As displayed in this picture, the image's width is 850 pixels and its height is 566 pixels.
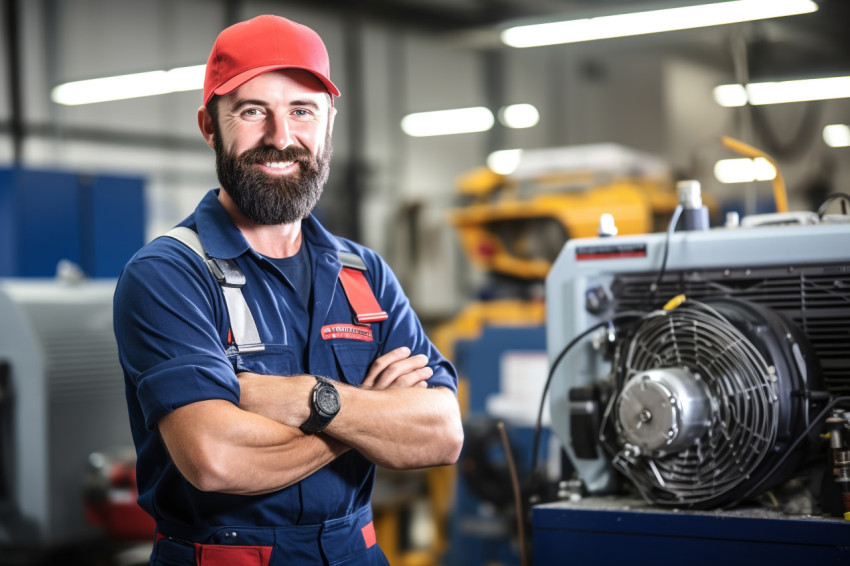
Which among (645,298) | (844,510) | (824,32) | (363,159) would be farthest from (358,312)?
(363,159)

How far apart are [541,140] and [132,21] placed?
4340 millimetres

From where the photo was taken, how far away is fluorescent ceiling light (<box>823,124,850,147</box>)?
7.98m

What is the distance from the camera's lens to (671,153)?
9312 mm

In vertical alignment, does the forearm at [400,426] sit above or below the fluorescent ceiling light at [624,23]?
below

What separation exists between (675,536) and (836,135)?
7.04 m

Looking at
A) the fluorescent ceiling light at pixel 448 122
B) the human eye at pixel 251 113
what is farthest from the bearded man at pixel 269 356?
the fluorescent ceiling light at pixel 448 122

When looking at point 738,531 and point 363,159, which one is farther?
point 363,159

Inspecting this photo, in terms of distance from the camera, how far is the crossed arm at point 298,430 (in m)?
1.59

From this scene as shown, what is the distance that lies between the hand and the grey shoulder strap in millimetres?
238

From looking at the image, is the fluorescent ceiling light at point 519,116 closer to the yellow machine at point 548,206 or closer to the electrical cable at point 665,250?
the yellow machine at point 548,206

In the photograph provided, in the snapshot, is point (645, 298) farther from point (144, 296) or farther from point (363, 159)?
point (363, 159)

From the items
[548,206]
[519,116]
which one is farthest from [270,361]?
[519,116]

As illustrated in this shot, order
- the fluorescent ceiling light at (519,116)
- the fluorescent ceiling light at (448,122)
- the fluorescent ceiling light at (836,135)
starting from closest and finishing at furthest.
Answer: the fluorescent ceiling light at (836,135) → the fluorescent ceiling light at (519,116) → the fluorescent ceiling light at (448,122)

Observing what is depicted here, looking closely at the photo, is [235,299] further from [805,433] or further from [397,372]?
[805,433]
